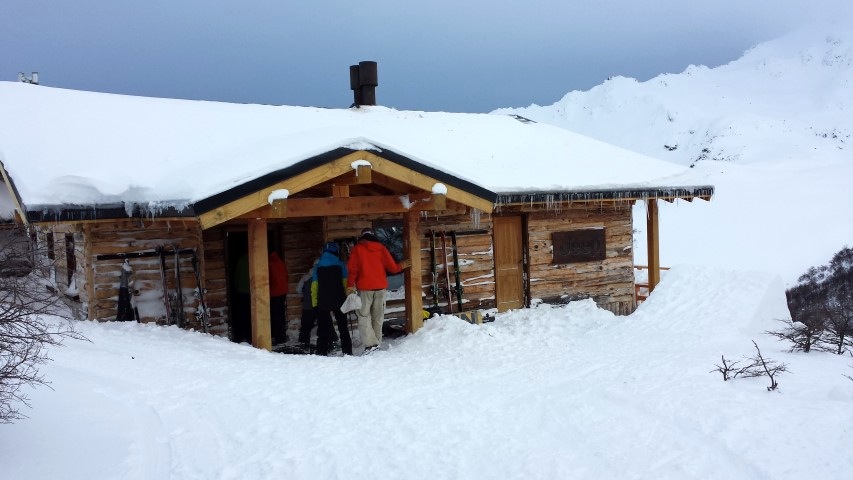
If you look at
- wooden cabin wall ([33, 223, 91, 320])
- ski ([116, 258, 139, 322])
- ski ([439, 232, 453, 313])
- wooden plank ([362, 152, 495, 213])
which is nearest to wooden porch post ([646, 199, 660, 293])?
ski ([439, 232, 453, 313])

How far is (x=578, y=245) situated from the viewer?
13.1 m

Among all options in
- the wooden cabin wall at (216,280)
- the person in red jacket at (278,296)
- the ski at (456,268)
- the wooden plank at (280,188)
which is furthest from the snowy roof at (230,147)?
the person in red jacket at (278,296)

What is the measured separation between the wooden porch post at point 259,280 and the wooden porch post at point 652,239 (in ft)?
26.1

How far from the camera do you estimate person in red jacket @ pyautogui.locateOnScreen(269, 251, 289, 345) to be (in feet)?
34.6

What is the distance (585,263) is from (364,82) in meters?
6.47

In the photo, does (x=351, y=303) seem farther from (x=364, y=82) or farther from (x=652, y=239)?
(x=364, y=82)

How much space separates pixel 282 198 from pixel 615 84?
7193 centimetres

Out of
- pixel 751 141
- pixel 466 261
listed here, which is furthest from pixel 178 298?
pixel 751 141

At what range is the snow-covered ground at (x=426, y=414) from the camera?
183 inches

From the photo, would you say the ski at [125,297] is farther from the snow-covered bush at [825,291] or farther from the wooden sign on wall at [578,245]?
the snow-covered bush at [825,291]

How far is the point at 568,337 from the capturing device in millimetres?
10188

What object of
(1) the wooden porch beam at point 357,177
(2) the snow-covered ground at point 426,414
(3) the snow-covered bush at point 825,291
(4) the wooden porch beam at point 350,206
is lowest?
(3) the snow-covered bush at point 825,291

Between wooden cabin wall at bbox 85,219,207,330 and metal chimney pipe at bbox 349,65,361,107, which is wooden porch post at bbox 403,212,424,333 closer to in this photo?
wooden cabin wall at bbox 85,219,207,330

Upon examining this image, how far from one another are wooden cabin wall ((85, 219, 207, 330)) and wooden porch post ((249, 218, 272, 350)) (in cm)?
118
